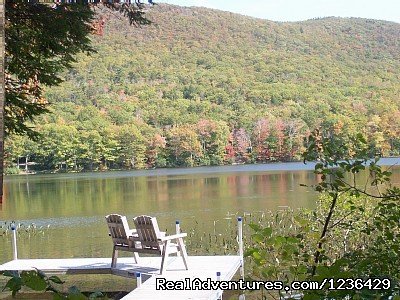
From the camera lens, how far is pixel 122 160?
56.6 m

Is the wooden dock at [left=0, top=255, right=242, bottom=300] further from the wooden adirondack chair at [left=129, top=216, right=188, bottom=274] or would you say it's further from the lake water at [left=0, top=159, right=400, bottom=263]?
the lake water at [left=0, top=159, right=400, bottom=263]

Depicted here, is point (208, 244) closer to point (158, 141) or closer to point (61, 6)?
point (61, 6)

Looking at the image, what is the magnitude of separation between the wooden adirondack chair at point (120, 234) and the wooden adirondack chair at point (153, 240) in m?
0.06

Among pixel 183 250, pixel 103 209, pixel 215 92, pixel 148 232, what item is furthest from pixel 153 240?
pixel 215 92

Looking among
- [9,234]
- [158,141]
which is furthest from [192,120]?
[9,234]

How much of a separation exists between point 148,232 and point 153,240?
71mm

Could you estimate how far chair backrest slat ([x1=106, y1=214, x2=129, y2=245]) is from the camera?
6309mm

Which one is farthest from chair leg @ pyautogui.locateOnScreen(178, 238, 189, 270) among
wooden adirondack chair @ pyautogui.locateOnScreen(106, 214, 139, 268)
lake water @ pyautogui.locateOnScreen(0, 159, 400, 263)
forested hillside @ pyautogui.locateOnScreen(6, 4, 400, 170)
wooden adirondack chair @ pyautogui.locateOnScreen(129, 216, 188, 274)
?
forested hillside @ pyautogui.locateOnScreen(6, 4, 400, 170)

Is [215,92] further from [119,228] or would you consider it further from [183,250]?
[183,250]

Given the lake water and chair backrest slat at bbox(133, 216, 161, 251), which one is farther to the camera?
the lake water

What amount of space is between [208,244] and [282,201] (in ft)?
32.6

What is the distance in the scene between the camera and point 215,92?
65250 mm

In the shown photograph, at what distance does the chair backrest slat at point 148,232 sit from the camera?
5.98 metres

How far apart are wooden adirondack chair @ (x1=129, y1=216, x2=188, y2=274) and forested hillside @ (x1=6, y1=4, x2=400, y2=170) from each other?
35612 mm
